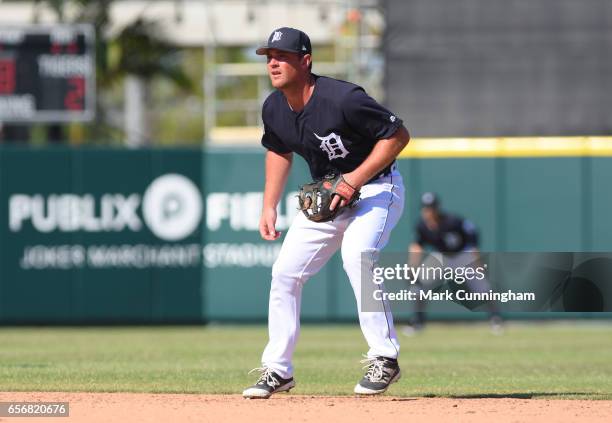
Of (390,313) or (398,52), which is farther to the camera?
(398,52)

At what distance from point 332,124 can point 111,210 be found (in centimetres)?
1132

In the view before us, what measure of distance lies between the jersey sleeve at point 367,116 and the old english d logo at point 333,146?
0.39ft

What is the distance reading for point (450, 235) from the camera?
1614 centimetres

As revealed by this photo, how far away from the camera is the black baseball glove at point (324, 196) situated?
6973mm

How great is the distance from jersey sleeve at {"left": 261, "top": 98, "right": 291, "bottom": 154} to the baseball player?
0.01 m

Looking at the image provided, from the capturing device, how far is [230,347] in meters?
13.6

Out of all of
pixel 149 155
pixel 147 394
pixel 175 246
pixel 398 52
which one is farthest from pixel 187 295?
pixel 147 394

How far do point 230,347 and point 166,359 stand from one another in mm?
2066

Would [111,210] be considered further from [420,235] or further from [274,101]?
[274,101]

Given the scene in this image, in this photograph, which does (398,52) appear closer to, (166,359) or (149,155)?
(149,155)

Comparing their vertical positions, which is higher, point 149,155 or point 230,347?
point 149,155

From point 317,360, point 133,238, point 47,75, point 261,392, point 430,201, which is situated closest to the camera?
point 261,392
